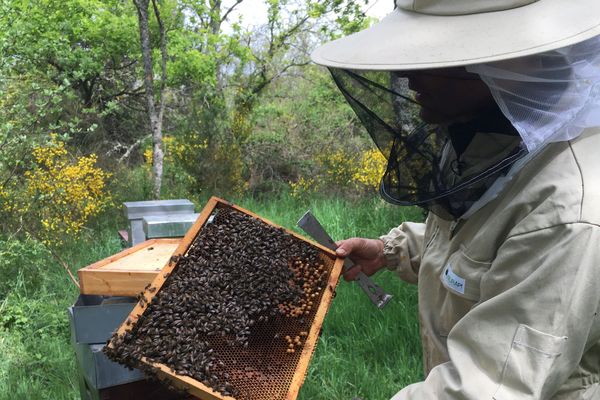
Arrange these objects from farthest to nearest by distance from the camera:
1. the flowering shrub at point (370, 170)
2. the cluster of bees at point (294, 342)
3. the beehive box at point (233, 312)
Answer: the flowering shrub at point (370, 170), the cluster of bees at point (294, 342), the beehive box at point (233, 312)

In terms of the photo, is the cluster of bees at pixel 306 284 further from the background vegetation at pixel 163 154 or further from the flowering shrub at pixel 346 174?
the flowering shrub at pixel 346 174

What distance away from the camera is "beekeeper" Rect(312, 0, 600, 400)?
1.22 metres

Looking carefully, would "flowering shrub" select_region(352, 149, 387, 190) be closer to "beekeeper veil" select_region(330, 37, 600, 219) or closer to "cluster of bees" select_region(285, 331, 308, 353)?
"cluster of bees" select_region(285, 331, 308, 353)

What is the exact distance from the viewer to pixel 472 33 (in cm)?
133

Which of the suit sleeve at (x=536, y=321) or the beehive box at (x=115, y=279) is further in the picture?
the beehive box at (x=115, y=279)

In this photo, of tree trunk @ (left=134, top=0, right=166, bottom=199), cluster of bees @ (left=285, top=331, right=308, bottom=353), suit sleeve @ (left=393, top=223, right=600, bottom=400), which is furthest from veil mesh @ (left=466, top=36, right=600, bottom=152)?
tree trunk @ (left=134, top=0, right=166, bottom=199)

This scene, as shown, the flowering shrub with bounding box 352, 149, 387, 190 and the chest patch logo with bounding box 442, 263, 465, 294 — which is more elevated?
the chest patch logo with bounding box 442, 263, 465, 294

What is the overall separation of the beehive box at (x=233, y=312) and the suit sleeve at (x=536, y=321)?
0.85 m

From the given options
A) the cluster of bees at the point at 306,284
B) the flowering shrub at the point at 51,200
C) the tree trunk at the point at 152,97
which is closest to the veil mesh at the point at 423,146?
the cluster of bees at the point at 306,284

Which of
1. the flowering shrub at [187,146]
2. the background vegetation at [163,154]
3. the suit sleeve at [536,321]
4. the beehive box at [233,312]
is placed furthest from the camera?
the flowering shrub at [187,146]

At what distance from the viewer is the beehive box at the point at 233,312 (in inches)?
78.0

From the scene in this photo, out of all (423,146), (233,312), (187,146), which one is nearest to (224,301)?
(233,312)

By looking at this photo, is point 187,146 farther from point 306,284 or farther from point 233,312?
point 233,312

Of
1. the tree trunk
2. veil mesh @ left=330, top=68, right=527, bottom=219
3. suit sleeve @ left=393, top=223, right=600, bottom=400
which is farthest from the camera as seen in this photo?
the tree trunk
